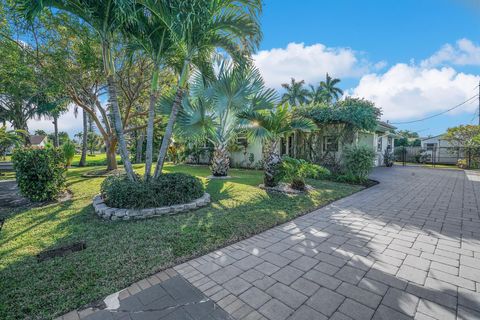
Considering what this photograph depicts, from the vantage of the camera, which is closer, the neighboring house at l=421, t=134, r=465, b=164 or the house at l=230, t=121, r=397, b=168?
the house at l=230, t=121, r=397, b=168

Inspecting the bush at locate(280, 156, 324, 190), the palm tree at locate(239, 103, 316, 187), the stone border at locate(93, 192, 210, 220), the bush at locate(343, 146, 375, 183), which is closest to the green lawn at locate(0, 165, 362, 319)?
the stone border at locate(93, 192, 210, 220)

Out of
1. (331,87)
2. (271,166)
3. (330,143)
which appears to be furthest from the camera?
(331,87)

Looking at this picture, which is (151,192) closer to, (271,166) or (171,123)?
(171,123)

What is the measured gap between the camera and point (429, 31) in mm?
8844

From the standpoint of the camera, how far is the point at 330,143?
39.6ft

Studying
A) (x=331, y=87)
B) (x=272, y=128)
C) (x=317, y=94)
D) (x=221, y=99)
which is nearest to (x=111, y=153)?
(x=221, y=99)

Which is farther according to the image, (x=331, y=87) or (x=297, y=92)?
(x=297, y=92)

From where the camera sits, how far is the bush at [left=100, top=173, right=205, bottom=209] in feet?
14.8

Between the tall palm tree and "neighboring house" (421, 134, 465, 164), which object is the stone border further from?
"neighboring house" (421, 134, 465, 164)

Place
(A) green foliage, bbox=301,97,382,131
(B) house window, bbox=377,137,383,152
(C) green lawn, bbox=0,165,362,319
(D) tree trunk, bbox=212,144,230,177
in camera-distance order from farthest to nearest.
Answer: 1. (B) house window, bbox=377,137,383,152
2. (A) green foliage, bbox=301,97,382,131
3. (D) tree trunk, bbox=212,144,230,177
4. (C) green lawn, bbox=0,165,362,319

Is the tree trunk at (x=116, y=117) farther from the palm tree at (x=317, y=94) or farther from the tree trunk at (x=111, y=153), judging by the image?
the palm tree at (x=317, y=94)

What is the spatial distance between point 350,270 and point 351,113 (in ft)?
30.6

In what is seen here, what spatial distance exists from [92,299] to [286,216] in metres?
3.52

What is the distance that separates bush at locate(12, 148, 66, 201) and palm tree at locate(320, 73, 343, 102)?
112ft
